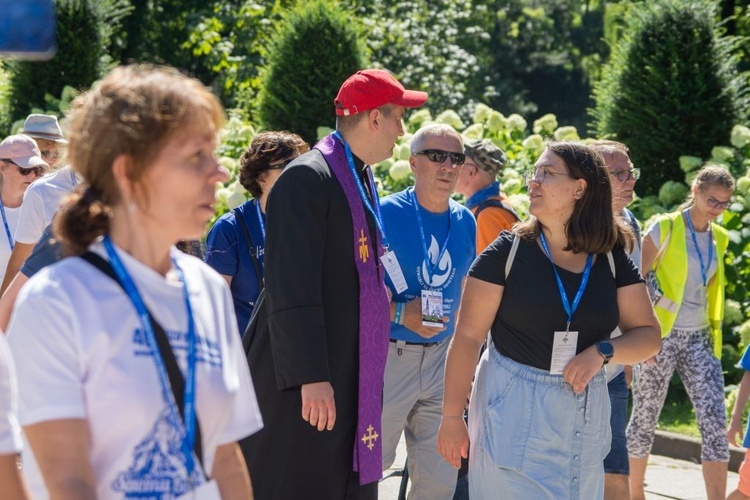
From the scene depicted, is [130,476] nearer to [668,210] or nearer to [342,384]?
[342,384]

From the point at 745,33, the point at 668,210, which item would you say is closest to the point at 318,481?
the point at 668,210

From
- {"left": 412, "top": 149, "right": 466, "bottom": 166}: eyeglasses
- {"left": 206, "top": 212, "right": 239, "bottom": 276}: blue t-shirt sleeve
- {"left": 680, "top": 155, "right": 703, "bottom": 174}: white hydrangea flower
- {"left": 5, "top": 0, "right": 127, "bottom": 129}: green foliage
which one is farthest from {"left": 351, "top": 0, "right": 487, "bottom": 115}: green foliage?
{"left": 206, "top": 212, "right": 239, "bottom": 276}: blue t-shirt sleeve

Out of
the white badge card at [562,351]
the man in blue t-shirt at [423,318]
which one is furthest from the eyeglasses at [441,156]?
the white badge card at [562,351]

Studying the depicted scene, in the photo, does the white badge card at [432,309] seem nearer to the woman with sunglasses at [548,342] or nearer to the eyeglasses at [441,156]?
the eyeglasses at [441,156]

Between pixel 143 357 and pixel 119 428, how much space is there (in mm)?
140

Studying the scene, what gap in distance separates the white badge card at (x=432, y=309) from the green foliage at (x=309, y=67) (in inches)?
347

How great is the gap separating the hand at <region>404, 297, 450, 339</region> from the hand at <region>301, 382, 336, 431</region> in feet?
5.34

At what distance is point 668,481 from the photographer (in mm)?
8148

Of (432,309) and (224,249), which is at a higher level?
(224,249)

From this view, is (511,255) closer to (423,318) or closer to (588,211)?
(588,211)

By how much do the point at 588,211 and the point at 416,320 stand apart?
59.8 inches

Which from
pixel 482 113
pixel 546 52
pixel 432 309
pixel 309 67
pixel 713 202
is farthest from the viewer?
pixel 546 52

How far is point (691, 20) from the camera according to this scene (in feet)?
40.5

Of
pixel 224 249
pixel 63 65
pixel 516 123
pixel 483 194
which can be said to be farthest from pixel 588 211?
pixel 63 65
